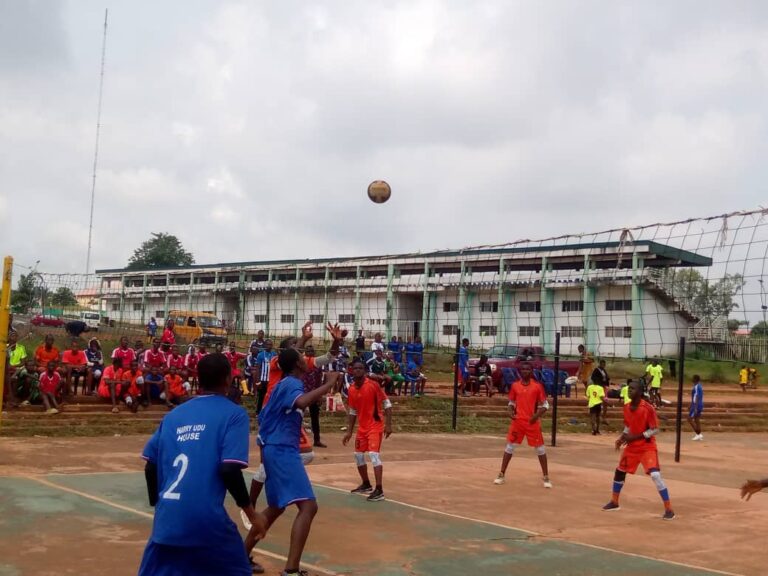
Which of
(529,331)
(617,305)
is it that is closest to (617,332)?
(617,305)

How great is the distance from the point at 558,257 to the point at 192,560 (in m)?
29.7

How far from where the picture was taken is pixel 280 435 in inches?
262

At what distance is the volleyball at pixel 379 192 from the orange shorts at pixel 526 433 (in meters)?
6.57

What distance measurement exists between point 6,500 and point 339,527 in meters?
3.65

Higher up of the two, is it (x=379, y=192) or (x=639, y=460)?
(x=379, y=192)

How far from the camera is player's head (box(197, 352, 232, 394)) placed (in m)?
4.23

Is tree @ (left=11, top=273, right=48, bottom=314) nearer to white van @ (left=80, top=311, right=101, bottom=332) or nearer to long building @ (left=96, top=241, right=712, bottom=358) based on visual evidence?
white van @ (left=80, top=311, right=101, bottom=332)

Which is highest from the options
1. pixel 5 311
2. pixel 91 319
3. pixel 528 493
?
pixel 91 319

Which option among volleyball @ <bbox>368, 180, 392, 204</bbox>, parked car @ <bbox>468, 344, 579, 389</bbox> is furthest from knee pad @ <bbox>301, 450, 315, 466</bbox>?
parked car @ <bbox>468, 344, 579, 389</bbox>

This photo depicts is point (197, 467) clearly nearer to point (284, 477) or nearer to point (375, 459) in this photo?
point (284, 477)

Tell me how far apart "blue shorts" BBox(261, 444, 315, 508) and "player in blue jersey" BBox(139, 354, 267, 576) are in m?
2.29


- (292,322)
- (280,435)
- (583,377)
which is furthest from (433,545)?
(292,322)

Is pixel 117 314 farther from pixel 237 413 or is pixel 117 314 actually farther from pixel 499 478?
pixel 237 413

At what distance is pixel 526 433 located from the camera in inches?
462
